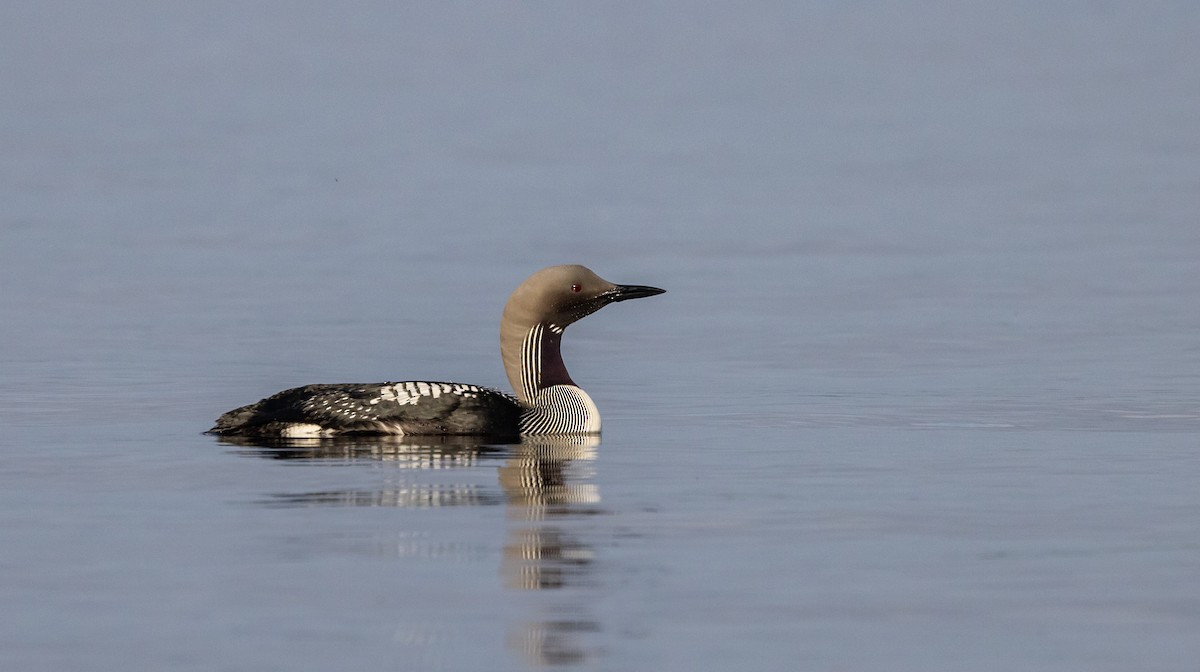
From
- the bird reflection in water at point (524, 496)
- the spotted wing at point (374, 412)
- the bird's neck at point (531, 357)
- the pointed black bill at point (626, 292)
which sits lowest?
the bird reflection in water at point (524, 496)

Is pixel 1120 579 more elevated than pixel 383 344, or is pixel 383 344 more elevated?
pixel 383 344

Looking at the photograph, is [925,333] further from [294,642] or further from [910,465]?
[294,642]

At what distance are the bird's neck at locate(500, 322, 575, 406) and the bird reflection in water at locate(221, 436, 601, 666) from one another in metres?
0.56

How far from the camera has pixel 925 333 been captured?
18.5 meters

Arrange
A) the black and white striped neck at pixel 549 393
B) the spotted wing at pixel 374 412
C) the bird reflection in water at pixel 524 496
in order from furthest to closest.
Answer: the black and white striped neck at pixel 549 393 < the spotted wing at pixel 374 412 < the bird reflection in water at pixel 524 496

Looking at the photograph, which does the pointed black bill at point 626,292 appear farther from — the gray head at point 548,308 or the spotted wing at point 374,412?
the spotted wing at point 374,412

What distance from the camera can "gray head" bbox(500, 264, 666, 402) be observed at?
41.0 feet

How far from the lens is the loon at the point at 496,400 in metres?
11.7

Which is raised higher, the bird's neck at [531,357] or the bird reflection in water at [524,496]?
the bird's neck at [531,357]

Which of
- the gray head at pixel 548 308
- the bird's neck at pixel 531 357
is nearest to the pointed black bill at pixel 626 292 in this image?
the gray head at pixel 548 308

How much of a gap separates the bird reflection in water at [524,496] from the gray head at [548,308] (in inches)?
24.3

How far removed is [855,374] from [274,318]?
6281 mm

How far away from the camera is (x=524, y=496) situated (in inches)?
366

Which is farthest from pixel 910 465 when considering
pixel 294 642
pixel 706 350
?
pixel 706 350
